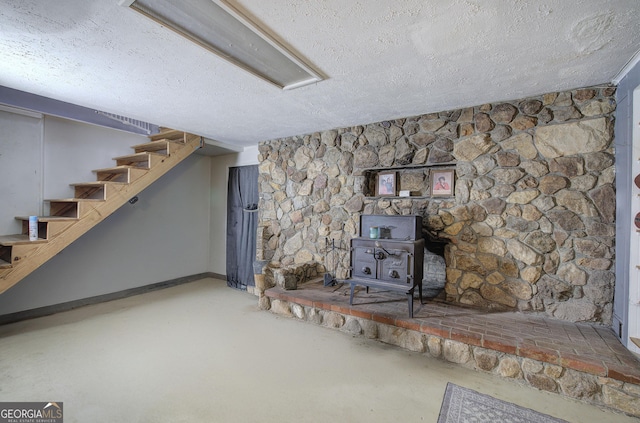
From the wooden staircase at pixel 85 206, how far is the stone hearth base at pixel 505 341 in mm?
2312

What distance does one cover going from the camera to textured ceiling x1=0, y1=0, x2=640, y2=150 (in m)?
1.41

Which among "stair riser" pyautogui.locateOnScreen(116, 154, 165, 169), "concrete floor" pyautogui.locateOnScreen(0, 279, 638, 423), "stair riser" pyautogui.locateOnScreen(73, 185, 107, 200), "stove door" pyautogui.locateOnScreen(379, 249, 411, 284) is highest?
"stair riser" pyautogui.locateOnScreen(116, 154, 165, 169)

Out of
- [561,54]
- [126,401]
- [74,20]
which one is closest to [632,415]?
[561,54]

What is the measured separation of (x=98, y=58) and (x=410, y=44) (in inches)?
80.6

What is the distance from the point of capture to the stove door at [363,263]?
2680 mm

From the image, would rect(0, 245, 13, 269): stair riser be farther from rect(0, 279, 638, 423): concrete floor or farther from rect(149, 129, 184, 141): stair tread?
rect(149, 129, 184, 141): stair tread

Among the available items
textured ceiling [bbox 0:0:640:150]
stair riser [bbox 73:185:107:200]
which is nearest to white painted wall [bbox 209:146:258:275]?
stair riser [bbox 73:185:107:200]

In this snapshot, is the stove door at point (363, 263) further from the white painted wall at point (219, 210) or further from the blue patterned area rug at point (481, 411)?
the white painted wall at point (219, 210)

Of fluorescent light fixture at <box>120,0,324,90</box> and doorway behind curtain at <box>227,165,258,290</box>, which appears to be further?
doorway behind curtain at <box>227,165,258,290</box>

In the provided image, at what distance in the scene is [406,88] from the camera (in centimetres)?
231

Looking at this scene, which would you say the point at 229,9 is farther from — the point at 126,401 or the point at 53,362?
the point at 53,362

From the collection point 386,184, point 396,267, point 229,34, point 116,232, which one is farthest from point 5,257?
point 386,184

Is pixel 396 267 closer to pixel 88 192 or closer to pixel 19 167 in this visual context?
pixel 88 192

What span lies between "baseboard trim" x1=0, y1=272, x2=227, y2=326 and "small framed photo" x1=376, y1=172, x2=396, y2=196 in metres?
3.14
